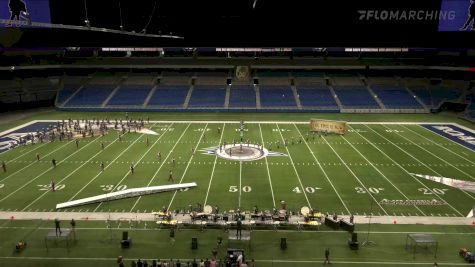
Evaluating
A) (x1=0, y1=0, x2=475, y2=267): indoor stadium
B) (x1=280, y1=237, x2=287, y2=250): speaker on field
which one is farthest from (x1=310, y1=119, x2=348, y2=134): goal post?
(x1=280, y1=237, x2=287, y2=250): speaker on field

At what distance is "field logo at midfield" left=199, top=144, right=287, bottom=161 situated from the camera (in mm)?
31531

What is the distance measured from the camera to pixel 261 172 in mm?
28062

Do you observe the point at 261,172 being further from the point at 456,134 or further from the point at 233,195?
the point at 456,134

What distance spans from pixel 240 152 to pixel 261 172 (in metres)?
4.96

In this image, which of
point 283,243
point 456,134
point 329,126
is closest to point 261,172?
point 283,243

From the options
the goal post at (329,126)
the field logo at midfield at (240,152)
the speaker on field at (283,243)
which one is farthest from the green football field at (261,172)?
the speaker on field at (283,243)

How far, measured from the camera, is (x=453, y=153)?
1287 inches

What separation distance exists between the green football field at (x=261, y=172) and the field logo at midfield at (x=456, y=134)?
1.17 meters

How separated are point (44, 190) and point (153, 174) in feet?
22.3

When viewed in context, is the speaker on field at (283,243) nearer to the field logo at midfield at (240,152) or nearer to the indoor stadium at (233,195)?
the indoor stadium at (233,195)

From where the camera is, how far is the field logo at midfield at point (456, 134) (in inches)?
1430

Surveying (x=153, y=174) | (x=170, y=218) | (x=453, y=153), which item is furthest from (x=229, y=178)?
(x=453, y=153)

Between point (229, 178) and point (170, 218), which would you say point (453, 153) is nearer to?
point (229, 178)

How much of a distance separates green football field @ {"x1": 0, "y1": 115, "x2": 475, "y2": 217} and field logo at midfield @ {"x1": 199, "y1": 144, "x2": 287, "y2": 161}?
2.51 ft
